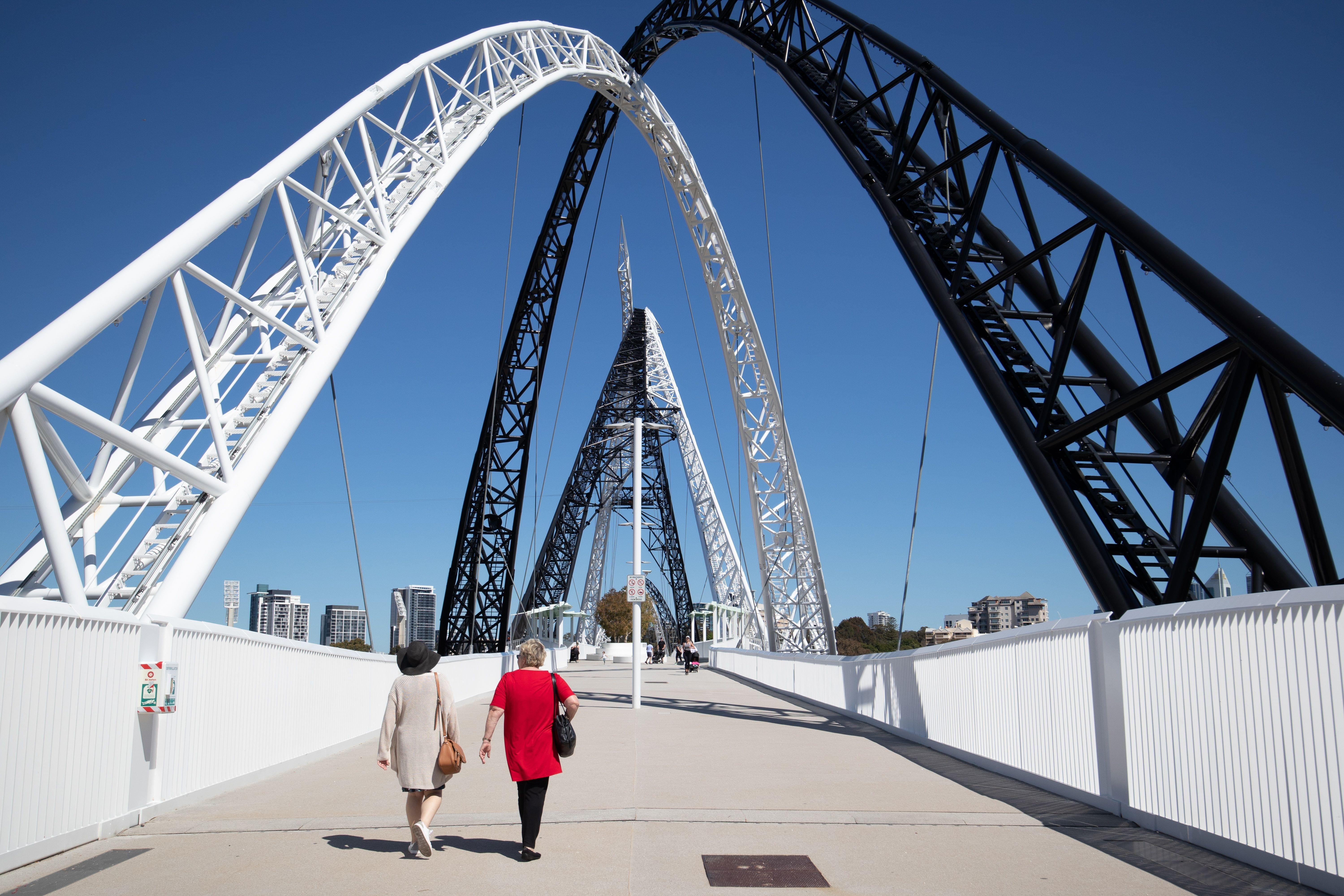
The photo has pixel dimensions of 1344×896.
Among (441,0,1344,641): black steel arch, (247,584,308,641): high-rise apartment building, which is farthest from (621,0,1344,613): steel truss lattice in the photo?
(247,584,308,641): high-rise apartment building

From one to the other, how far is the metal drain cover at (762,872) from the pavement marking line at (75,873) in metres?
3.45

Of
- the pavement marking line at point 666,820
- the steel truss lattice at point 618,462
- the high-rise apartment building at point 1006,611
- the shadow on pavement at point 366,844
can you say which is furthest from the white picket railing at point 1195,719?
the high-rise apartment building at point 1006,611

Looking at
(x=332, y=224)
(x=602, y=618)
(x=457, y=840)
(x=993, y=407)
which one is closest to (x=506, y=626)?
(x=332, y=224)

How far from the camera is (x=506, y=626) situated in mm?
30297

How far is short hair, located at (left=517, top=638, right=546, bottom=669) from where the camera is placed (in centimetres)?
630

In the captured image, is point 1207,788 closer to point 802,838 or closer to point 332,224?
point 802,838

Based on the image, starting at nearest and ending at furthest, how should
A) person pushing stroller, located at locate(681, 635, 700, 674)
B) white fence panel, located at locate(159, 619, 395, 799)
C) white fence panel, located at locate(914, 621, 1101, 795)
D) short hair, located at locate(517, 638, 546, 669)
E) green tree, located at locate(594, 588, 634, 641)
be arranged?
short hair, located at locate(517, 638, 546, 669), white fence panel, located at locate(159, 619, 395, 799), white fence panel, located at locate(914, 621, 1101, 795), person pushing stroller, located at locate(681, 635, 700, 674), green tree, located at locate(594, 588, 634, 641)

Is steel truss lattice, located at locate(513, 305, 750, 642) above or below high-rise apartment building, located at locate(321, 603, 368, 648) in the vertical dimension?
above

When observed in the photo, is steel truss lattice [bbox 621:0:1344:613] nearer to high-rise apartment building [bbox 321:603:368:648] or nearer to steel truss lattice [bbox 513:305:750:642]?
steel truss lattice [bbox 513:305:750:642]

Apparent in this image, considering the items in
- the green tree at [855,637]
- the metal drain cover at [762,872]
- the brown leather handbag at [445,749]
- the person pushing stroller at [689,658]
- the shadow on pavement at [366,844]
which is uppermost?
the brown leather handbag at [445,749]

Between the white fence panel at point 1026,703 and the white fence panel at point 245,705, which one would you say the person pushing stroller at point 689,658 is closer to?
the white fence panel at point 245,705

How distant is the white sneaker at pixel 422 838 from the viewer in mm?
5676

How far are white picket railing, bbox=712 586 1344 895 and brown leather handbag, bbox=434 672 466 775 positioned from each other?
4.57m

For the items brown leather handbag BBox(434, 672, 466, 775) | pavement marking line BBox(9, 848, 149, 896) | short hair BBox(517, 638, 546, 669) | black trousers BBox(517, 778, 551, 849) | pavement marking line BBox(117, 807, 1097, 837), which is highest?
short hair BBox(517, 638, 546, 669)
